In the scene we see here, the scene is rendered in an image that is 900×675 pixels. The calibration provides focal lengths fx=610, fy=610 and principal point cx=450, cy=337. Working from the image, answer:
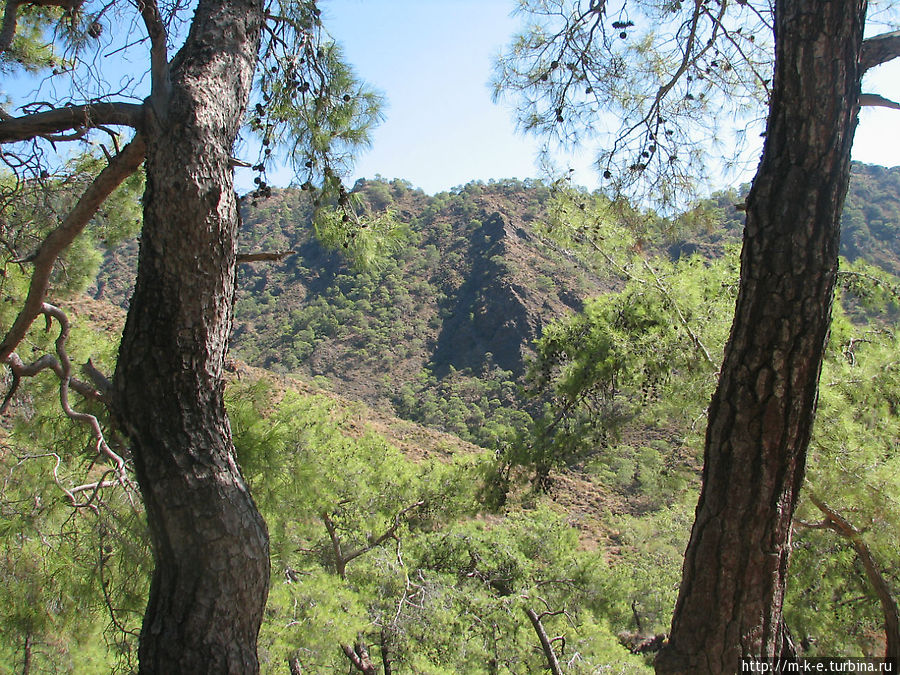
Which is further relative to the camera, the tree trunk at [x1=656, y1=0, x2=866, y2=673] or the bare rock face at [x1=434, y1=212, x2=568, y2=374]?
the bare rock face at [x1=434, y1=212, x2=568, y2=374]

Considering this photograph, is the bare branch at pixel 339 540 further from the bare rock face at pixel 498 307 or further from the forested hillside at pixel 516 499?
the bare rock face at pixel 498 307

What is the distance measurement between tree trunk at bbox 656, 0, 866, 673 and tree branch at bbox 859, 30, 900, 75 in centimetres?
5

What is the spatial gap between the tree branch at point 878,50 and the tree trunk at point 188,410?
150cm

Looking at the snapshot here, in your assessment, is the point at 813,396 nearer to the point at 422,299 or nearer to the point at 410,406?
the point at 410,406

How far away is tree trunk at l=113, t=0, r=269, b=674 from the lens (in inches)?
47.9

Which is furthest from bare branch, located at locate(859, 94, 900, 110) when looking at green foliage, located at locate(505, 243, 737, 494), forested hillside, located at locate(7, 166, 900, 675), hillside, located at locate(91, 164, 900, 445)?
hillside, located at locate(91, 164, 900, 445)

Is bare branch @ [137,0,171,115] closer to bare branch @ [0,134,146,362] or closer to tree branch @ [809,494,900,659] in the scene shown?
bare branch @ [0,134,146,362]

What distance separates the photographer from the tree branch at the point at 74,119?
145 cm

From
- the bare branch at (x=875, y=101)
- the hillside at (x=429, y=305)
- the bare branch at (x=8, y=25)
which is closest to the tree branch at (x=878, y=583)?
the bare branch at (x=875, y=101)

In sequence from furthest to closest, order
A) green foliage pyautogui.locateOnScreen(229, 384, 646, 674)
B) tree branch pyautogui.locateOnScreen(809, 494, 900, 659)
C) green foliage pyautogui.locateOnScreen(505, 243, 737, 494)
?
1. green foliage pyautogui.locateOnScreen(229, 384, 646, 674)
2. green foliage pyautogui.locateOnScreen(505, 243, 737, 494)
3. tree branch pyautogui.locateOnScreen(809, 494, 900, 659)

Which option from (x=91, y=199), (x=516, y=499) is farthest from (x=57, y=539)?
(x=516, y=499)

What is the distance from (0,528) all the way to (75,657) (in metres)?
3.10

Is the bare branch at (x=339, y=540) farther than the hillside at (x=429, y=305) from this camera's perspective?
No

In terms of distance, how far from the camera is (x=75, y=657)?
16.6 ft
